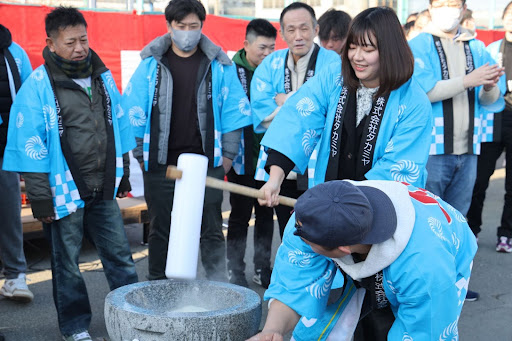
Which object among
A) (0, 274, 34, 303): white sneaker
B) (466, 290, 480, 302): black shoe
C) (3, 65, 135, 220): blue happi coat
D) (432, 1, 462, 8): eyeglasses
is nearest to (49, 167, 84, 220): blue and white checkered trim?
(3, 65, 135, 220): blue happi coat

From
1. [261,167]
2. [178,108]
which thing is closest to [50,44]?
[178,108]

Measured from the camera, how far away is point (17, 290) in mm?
4383

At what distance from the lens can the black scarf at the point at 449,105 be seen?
427 cm

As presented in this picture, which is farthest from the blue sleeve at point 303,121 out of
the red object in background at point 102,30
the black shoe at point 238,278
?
the red object in background at point 102,30

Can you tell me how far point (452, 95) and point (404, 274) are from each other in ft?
7.89

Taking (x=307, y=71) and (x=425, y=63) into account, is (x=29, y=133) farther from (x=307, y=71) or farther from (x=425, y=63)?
(x=425, y=63)

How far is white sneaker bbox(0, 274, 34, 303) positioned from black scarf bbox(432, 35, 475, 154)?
3.06 meters

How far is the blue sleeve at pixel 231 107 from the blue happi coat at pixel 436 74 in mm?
1190

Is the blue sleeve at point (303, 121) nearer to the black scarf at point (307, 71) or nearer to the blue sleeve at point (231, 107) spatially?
the black scarf at point (307, 71)

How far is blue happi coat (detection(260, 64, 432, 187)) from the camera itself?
2904 millimetres

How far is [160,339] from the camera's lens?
2.32 meters

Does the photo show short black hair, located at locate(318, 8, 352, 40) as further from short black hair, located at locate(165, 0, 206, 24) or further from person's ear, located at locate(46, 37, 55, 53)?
person's ear, located at locate(46, 37, 55, 53)

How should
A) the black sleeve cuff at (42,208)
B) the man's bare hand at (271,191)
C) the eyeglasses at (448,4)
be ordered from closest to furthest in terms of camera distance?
1. the man's bare hand at (271,191)
2. the black sleeve cuff at (42,208)
3. the eyeglasses at (448,4)

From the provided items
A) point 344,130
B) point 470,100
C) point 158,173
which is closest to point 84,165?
point 158,173
